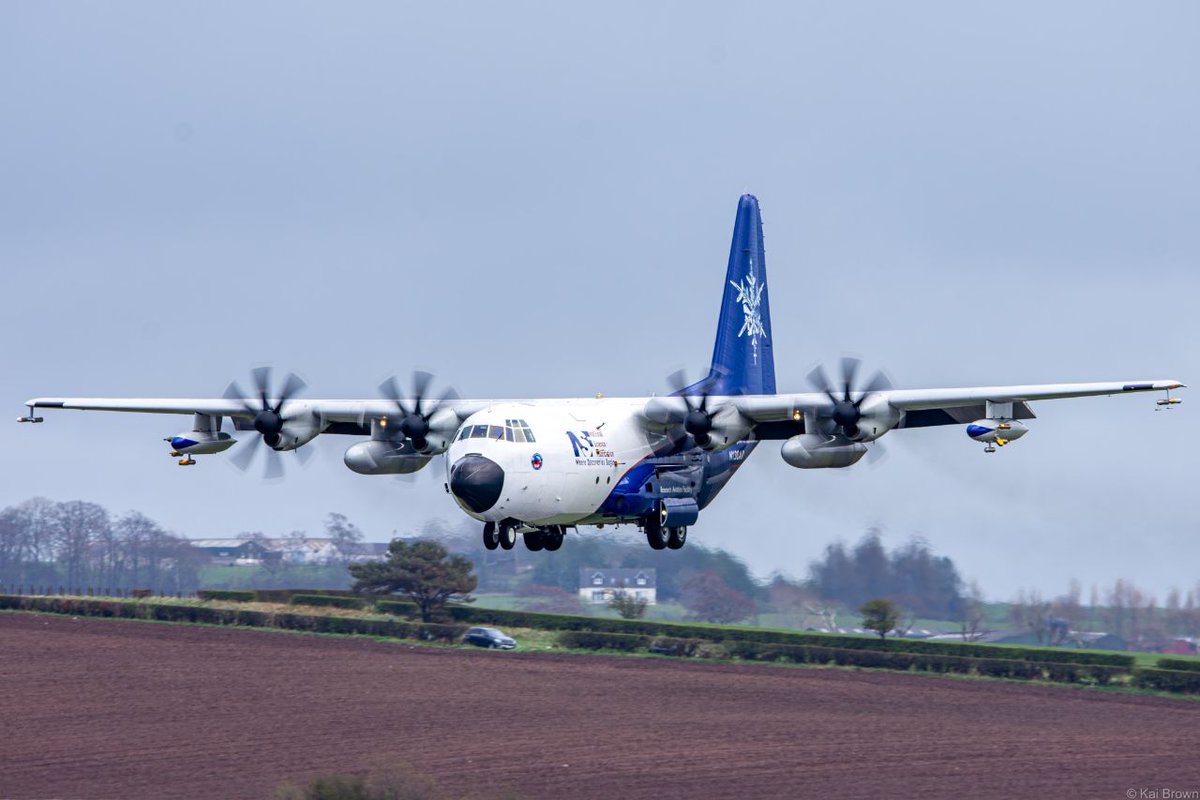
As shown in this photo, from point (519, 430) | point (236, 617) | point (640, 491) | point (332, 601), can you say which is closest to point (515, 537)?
point (519, 430)

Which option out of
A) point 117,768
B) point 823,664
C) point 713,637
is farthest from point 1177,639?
point 117,768

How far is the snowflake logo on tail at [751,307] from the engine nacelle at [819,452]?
8706 mm

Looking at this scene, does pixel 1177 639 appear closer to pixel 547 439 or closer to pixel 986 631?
pixel 986 631

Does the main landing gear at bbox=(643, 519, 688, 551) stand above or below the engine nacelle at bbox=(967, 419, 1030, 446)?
below

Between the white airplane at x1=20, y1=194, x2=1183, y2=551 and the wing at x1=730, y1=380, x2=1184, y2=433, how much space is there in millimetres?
42

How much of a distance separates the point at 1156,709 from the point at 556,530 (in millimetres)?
24776

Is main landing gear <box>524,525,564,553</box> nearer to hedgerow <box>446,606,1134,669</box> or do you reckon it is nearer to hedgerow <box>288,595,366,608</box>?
hedgerow <box>446,606,1134,669</box>

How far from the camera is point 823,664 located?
65.9 metres

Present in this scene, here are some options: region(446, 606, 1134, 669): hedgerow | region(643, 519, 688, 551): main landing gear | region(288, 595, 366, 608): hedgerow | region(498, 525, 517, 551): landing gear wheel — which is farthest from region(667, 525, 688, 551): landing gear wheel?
region(288, 595, 366, 608): hedgerow

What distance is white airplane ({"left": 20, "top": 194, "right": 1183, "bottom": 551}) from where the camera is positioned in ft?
138

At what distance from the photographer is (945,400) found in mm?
43406

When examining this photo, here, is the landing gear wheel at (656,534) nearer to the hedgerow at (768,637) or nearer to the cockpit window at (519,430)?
the cockpit window at (519,430)

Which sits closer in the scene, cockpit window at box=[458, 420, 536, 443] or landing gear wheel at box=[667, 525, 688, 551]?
cockpit window at box=[458, 420, 536, 443]

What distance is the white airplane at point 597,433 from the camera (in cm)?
4209
